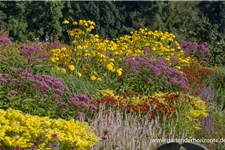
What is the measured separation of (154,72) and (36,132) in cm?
563

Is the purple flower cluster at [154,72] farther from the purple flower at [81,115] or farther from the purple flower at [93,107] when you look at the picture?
the purple flower at [81,115]

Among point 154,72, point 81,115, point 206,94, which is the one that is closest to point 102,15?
point 206,94

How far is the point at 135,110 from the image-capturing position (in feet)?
26.6

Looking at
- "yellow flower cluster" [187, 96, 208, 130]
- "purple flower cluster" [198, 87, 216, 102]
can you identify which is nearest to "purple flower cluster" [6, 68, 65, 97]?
"yellow flower cluster" [187, 96, 208, 130]

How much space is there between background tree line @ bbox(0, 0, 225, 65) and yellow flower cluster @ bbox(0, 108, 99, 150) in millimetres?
39841

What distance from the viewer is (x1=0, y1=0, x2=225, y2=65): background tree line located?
47594 mm

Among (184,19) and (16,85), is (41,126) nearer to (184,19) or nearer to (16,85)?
(16,85)

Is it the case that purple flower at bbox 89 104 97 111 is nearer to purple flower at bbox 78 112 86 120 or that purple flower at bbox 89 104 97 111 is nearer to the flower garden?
the flower garden

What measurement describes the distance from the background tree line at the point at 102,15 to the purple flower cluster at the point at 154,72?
3413 cm

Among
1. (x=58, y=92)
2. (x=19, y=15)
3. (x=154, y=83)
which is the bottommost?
(x=19, y=15)

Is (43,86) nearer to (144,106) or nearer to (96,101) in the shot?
(96,101)

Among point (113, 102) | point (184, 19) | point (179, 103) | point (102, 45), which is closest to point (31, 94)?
point (113, 102)

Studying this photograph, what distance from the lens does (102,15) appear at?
171 ft

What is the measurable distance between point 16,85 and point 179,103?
2399 millimetres
